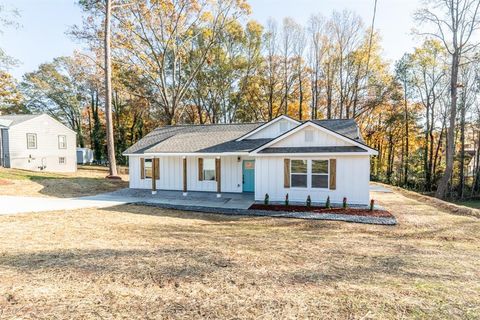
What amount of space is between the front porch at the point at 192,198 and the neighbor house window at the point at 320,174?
310 centimetres

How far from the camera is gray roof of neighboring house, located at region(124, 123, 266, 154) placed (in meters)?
14.0

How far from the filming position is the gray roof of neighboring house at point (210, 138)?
13734 mm

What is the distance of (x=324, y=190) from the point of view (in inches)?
448

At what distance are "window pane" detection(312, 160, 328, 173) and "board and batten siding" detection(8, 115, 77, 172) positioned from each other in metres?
23.5

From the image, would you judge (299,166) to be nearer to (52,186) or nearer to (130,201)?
(130,201)

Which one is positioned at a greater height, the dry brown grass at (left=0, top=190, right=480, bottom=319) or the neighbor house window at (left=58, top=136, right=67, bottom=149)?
the neighbor house window at (left=58, top=136, right=67, bottom=149)

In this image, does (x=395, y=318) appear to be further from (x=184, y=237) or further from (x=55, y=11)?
(x=55, y=11)

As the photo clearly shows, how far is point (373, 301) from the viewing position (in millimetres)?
3246

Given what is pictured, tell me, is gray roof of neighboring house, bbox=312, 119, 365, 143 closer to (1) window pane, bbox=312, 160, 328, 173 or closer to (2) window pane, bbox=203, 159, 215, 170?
(1) window pane, bbox=312, 160, 328, 173

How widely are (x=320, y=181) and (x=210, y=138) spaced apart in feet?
23.5

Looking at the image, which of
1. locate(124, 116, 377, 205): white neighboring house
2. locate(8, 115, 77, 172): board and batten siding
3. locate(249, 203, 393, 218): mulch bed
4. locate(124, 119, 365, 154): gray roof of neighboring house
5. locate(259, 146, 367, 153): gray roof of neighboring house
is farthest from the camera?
locate(8, 115, 77, 172): board and batten siding

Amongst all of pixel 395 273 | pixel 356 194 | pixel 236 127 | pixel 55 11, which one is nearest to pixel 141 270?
pixel 395 273

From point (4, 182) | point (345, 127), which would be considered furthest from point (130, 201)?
point (345, 127)

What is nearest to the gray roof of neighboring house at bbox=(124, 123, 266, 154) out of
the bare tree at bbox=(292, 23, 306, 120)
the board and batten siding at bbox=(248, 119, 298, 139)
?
the board and batten siding at bbox=(248, 119, 298, 139)
